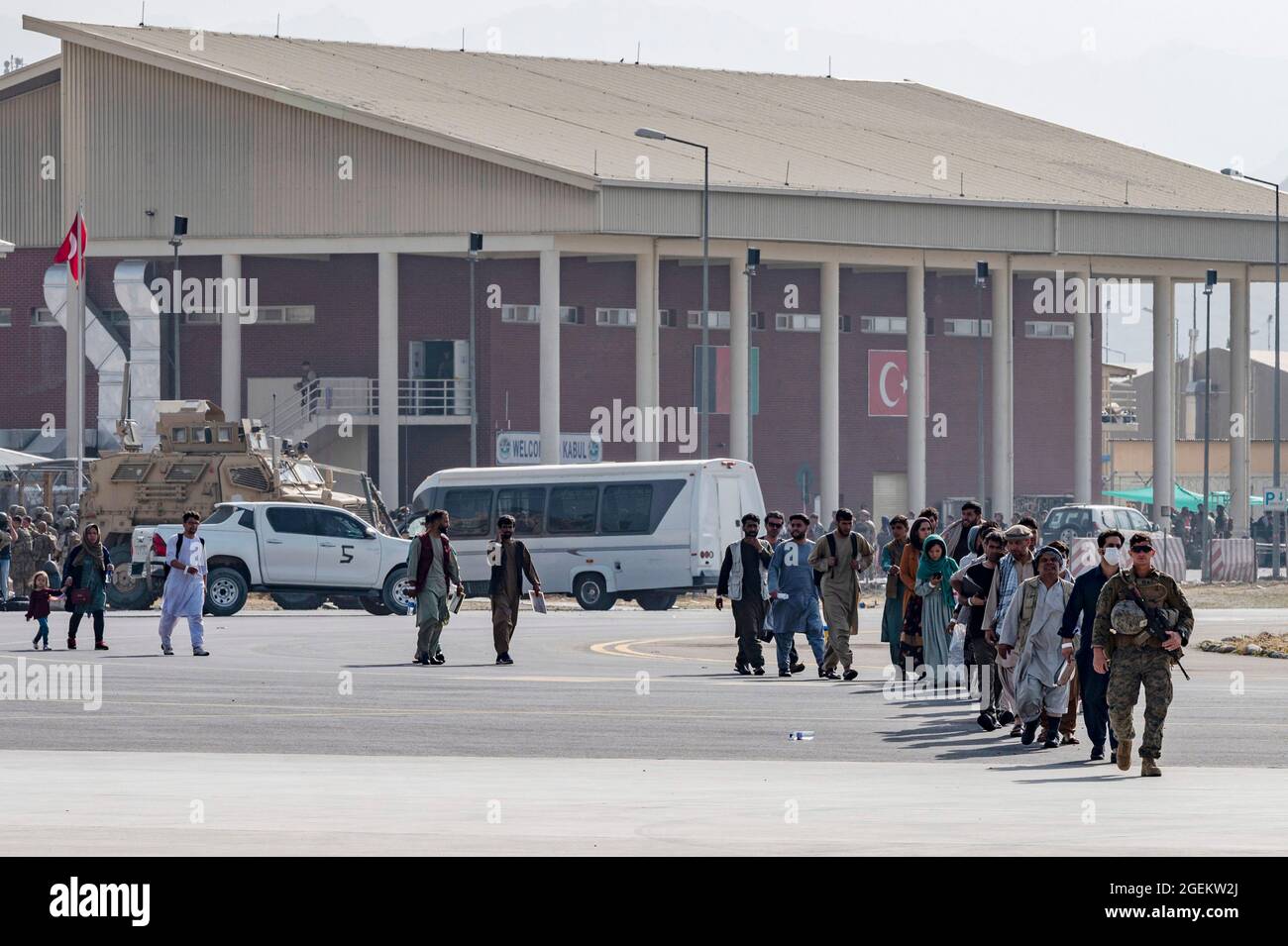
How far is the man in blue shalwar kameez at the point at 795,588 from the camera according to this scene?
23.6m

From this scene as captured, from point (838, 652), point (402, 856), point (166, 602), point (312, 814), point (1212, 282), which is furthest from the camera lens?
point (1212, 282)

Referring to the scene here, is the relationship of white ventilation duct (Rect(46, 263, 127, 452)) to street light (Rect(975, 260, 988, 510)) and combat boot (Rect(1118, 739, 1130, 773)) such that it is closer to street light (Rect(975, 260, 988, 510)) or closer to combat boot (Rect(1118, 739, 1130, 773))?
street light (Rect(975, 260, 988, 510))

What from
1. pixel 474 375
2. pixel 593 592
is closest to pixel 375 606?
pixel 593 592

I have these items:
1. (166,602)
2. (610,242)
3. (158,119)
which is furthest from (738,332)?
(166,602)

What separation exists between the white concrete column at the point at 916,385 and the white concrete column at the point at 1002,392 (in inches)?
104

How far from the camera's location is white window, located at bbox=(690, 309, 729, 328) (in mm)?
67312


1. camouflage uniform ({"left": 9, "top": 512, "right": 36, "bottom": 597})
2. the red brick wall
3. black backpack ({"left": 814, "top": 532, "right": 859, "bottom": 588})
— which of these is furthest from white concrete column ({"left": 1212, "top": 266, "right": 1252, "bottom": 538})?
black backpack ({"left": 814, "top": 532, "right": 859, "bottom": 588})

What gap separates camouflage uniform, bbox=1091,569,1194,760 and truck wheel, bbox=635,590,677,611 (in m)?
25.4

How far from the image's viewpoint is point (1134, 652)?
50.2 ft

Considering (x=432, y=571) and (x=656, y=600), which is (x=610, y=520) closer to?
(x=656, y=600)

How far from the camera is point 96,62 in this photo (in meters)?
64.9

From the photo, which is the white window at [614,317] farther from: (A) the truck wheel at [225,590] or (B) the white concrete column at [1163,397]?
(A) the truck wheel at [225,590]

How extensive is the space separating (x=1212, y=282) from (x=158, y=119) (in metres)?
31.1
